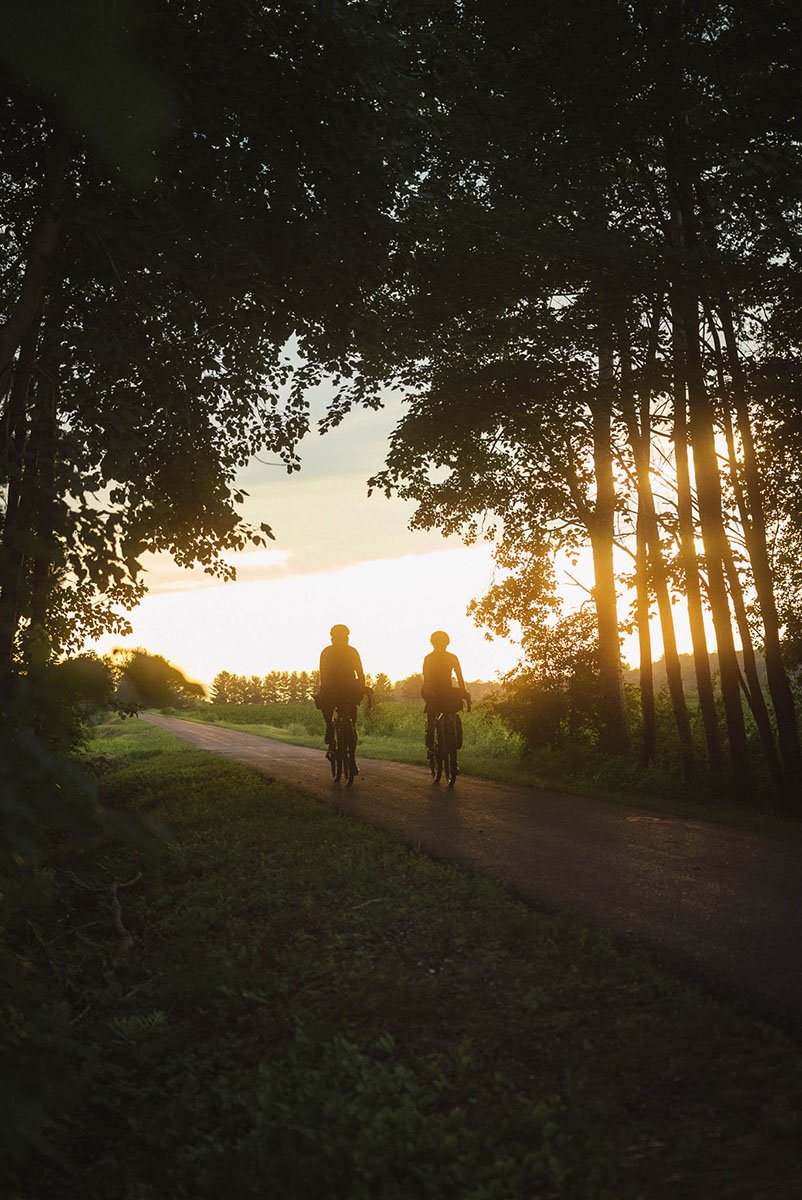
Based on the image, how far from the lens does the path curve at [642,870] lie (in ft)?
17.3

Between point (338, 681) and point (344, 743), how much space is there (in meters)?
1.01

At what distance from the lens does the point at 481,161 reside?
13.6m

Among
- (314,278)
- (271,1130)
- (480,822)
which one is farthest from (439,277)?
(271,1130)

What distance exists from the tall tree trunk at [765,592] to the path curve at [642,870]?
287cm

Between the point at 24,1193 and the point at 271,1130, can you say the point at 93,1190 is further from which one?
the point at 271,1130

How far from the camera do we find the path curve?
5258mm

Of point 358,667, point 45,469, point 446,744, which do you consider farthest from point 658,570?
point 45,469

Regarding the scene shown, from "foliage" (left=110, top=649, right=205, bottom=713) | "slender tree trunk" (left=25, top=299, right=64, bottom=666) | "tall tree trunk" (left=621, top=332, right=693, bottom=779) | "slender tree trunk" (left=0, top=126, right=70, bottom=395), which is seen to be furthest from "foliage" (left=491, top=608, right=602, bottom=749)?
"foliage" (left=110, top=649, right=205, bottom=713)

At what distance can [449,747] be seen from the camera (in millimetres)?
14500

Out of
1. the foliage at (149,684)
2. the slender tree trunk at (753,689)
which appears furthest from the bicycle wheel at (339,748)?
the foliage at (149,684)

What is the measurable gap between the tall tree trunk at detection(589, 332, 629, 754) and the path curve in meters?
4.45

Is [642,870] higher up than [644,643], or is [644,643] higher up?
[644,643]

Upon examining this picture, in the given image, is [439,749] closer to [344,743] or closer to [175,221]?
[344,743]

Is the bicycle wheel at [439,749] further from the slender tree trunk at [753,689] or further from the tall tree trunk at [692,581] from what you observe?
the slender tree trunk at [753,689]
